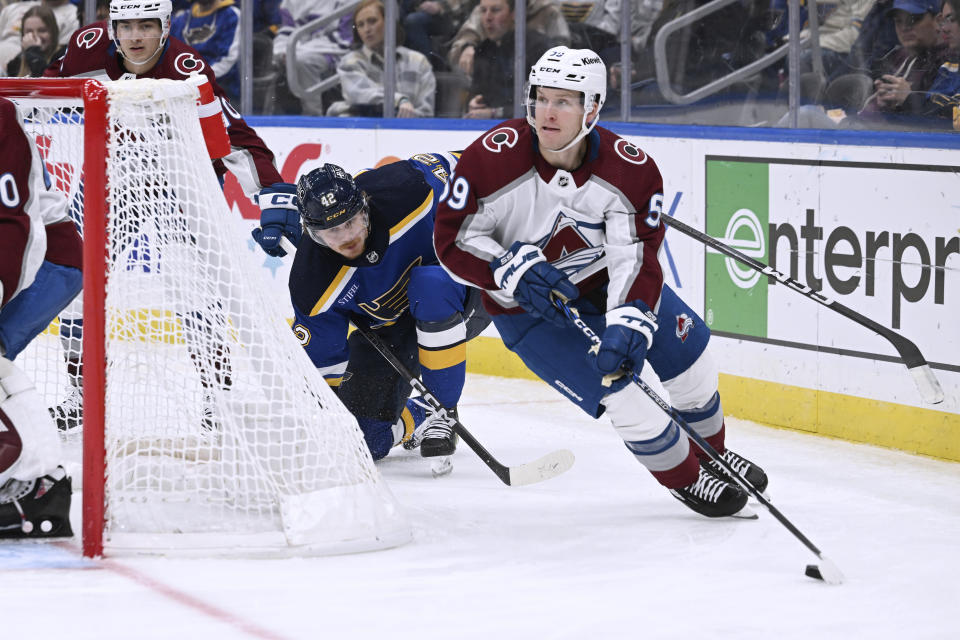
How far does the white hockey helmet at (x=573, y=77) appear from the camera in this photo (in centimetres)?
290

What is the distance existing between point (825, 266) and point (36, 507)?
230 centimetres

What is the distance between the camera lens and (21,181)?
2.69 meters

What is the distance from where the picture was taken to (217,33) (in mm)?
6031

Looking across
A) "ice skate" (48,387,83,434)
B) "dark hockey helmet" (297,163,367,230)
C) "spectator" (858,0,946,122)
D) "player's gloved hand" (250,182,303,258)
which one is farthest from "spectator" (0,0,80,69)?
"spectator" (858,0,946,122)

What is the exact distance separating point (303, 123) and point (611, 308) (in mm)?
3070

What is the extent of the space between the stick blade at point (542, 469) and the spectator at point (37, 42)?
3960 millimetres

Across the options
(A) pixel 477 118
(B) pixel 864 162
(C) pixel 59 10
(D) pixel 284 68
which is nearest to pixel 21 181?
(B) pixel 864 162

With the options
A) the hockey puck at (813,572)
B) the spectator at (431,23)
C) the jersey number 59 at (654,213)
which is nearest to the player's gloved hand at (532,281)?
the jersey number 59 at (654,213)

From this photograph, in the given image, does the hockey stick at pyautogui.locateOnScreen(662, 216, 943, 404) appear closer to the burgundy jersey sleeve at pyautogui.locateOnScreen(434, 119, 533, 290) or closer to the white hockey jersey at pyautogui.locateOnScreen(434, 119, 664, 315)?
the white hockey jersey at pyautogui.locateOnScreen(434, 119, 664, 315)

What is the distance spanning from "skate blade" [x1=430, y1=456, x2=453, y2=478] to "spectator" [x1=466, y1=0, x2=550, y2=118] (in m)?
1.97

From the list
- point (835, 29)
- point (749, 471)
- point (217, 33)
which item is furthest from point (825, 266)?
point (217, 33)

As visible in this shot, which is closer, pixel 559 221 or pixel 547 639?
pixel 547 639

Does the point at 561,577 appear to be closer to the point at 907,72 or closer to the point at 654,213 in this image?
the point at 654,213

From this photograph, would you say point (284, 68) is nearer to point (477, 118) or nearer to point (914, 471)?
point (477, 118)
